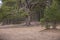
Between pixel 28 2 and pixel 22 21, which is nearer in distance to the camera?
pixel 28 2

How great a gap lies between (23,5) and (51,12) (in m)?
13.3

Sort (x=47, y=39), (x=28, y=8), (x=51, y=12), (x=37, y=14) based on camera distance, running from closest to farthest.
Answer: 1. (x=47, y=39)
2. (x=51, y=12)
3. (x=28, y=8)
4. (x=37, y=14)

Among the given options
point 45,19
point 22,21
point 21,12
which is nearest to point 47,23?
point 45,19

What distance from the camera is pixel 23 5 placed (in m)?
30.7

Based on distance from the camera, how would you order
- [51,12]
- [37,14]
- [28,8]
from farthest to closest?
1. [37,14]
2. [28,8]
3. [51,12]

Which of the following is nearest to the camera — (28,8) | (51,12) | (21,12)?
(51,12)

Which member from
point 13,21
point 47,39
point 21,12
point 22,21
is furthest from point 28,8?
point 47,39

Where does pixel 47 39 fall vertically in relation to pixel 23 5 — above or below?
below

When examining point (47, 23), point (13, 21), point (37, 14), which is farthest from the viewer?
point (37, 14)

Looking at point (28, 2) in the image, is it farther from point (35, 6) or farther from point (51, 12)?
point (51, 12)

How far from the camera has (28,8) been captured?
29.7 metres

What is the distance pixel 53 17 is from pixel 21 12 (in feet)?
30.3

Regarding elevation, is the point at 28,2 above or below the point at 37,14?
above

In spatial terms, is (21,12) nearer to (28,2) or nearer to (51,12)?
(28,2)
